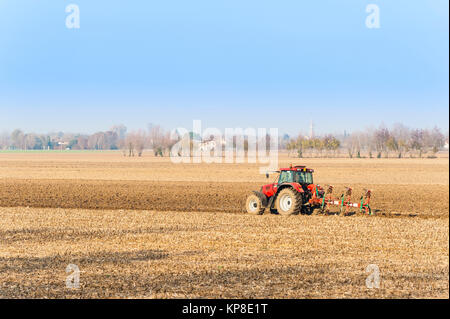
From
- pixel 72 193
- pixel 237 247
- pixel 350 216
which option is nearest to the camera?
pixel 237 247

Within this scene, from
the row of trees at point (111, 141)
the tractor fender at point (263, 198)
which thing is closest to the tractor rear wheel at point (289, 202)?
the tractor fender at point (263, 198)

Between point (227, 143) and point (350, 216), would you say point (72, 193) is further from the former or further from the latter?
point (227, 143)

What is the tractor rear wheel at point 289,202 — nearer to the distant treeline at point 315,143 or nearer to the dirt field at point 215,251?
the dirt field at point 215,251

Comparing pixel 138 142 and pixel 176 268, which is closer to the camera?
pixel 176 268

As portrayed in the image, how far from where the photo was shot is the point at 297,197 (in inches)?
831

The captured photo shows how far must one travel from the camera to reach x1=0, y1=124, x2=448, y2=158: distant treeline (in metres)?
128

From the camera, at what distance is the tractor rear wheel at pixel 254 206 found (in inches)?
885

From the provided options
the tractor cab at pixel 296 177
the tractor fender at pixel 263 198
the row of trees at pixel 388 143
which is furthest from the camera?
the row of trees at pixel 388 143

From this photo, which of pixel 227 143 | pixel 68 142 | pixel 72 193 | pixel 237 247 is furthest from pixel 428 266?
pixel 68 142

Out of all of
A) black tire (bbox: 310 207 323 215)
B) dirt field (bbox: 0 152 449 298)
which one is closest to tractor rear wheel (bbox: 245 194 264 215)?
dirt field (bbox: 0 152 449 298)

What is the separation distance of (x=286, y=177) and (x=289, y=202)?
1.04m
